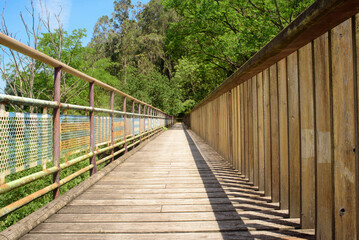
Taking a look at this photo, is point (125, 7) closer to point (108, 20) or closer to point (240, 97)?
point (108, 20)

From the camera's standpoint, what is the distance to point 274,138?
2338 millimetres

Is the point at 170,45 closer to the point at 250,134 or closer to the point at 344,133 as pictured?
the point at 250,134

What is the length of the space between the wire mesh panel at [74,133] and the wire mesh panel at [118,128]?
1.27m

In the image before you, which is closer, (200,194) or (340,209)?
(340,209)

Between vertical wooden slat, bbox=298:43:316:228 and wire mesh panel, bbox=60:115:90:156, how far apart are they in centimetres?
204

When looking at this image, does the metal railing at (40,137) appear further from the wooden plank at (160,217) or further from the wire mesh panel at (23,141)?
the wooden plank at (160,217)

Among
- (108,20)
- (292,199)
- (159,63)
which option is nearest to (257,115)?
(292,199)

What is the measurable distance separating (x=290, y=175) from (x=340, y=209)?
23.3 inches

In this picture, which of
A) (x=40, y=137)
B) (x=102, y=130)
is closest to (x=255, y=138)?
(x=40, y=137)

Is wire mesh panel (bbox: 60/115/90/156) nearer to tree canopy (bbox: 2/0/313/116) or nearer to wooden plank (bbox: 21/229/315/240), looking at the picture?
wooden plank (bbox: 21/229/315/240)

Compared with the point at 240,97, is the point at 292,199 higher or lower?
lower

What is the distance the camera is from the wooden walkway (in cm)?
178

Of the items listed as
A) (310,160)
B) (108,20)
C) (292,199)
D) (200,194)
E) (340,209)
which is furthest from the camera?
(108,20)

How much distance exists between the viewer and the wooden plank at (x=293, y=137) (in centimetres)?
191
